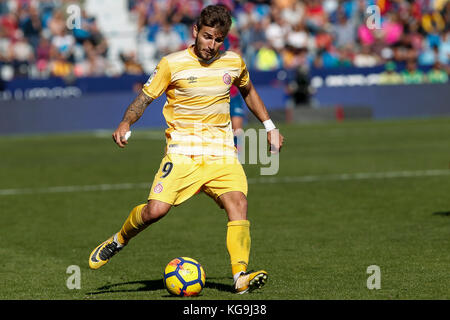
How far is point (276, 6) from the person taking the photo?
35.4 m

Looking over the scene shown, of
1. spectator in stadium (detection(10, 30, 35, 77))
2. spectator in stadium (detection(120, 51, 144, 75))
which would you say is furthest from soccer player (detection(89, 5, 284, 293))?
spectator in stadium (detection(120, 51, 144, 75))

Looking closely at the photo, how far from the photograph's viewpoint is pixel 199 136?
7.77m

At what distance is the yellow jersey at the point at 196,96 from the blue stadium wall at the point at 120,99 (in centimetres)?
2072

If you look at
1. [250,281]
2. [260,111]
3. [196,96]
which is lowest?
[250,281]

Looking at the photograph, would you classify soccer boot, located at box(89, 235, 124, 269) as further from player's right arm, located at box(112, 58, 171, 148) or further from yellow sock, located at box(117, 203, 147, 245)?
player's right arm, located at box(112, 58, 171, 148)

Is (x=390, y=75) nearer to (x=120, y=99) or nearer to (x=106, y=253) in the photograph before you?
(x=120, y=99)

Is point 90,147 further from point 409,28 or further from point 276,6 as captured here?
point 409,28

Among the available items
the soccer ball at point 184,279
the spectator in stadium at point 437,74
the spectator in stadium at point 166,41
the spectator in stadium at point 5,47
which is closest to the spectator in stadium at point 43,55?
the spectator in stadium at point 5,47

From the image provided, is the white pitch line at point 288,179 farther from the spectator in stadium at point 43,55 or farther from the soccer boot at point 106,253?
the spectator in stadium at point 43,55

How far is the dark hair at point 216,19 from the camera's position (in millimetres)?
7379

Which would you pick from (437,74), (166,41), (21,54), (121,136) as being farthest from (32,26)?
(121,136)

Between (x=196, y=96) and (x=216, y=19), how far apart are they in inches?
24.8

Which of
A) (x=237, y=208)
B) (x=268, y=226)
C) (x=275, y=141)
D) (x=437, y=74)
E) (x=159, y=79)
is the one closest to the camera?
(x=159, y=79)

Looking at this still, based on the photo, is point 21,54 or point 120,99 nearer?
point 120,99
